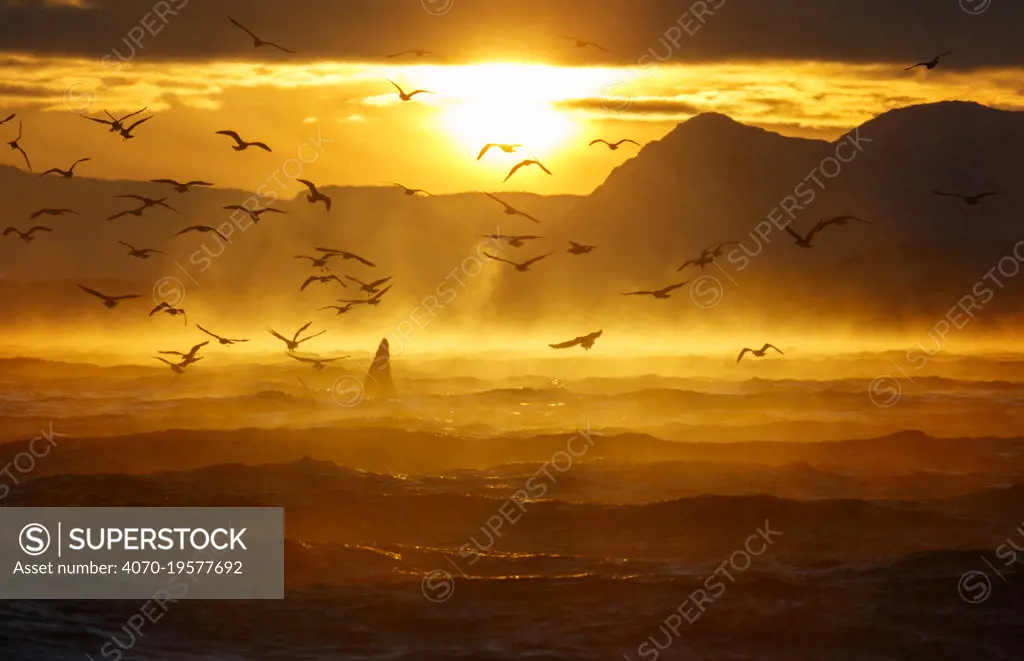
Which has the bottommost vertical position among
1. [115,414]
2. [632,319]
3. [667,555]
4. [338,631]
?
[338,631]

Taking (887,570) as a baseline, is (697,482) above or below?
above

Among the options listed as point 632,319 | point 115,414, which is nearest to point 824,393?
point 115,414

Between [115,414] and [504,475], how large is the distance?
30.2 meters

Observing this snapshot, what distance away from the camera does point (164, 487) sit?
5653 cm

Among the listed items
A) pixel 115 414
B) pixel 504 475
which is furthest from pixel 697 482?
pixel 115 414

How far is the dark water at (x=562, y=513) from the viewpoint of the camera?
34.1m

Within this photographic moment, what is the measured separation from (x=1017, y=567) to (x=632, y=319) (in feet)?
461

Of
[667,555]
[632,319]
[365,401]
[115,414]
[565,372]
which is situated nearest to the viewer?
[667,555]

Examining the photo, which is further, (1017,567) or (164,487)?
(164,487)

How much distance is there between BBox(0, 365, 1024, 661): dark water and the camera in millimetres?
34062

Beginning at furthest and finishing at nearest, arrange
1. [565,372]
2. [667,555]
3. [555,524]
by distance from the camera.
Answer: [565,372], [555,524], [667,555]

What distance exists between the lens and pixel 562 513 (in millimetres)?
51406

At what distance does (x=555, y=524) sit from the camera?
163 feet

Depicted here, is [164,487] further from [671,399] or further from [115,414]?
[671,399]
